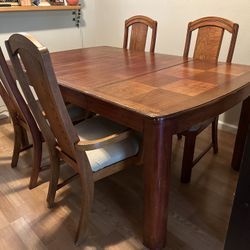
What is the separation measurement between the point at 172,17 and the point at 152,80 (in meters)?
1.48

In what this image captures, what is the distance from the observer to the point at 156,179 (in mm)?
1082

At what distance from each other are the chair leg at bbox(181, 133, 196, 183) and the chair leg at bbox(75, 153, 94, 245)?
69 cm

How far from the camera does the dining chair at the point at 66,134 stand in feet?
3.15

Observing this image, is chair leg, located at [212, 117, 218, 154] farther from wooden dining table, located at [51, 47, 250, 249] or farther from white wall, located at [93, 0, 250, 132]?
white wall, located at [93, 0, 250, 132]

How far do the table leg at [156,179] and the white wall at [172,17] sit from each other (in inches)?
60.7

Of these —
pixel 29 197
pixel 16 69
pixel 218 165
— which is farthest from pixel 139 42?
pixel 29 197

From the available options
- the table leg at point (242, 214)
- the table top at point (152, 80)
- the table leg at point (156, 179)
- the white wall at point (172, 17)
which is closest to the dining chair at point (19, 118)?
the table top at point (152, 80)

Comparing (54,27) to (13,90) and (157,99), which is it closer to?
(13,90)

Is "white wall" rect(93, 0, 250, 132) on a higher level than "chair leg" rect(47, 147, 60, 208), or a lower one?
higher

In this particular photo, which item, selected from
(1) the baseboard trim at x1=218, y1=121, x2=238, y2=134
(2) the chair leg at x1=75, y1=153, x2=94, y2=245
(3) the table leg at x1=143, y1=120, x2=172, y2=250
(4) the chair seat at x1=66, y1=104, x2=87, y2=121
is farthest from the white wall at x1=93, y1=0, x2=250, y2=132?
(2) the chair leg at x1=75, y1=153, x2=94, y2=245

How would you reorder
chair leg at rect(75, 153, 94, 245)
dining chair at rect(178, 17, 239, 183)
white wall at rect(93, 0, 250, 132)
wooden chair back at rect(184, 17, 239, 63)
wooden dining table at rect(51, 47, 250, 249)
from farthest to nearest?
white wall at rect(93, 0, 250, 132)
wooden chair back at rect(184, 17, 239, 63)
dining chair at rect(178, 17, 239, 183)
chair leg at rect(75, 153, 94, 245)
wooden dining table at rect(51, 47, 250, 249)

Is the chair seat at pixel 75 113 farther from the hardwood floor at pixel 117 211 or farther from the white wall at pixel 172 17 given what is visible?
the white wall at pixel 172 17

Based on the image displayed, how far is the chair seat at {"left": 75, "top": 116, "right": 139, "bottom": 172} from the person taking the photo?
1.24 m

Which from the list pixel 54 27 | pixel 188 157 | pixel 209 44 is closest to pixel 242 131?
pixel 188 157
